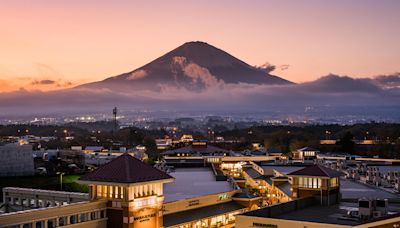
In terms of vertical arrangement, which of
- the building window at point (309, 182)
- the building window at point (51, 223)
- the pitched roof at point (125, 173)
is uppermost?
the pitched roof at point (125, 173)

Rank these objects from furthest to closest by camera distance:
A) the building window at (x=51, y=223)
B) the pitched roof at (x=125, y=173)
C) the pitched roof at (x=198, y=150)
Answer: the pitched roof at (x=198, y=150), the pitched roof at (x=125, y=173), the building window at (x=51, y=223)

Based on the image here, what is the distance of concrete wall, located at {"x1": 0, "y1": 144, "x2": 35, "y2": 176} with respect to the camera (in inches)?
2847

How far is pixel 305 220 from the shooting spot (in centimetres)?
3203

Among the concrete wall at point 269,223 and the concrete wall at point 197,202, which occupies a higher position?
the concrete wall at point 269,223

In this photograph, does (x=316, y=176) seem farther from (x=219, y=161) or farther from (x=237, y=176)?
(x=219, y=161)

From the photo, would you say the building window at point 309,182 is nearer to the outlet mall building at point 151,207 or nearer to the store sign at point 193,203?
the outlet mall building at point 151,207

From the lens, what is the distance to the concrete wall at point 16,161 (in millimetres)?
72312

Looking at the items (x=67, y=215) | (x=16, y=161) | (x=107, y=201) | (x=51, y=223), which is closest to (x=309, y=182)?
(x=107, y=201)

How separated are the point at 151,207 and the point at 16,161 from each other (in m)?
46.0

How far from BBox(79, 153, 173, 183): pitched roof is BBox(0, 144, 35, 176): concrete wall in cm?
4319

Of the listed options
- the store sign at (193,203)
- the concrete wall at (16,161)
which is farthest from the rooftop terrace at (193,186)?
the concrete wall at (16,161)

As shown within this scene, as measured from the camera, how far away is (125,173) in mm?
31672

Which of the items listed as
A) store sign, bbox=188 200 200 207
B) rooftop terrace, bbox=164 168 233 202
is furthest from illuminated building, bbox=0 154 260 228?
rooftop terrace, bbox=164 168 233 202

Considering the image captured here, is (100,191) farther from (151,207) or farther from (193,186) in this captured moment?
(193,186)
